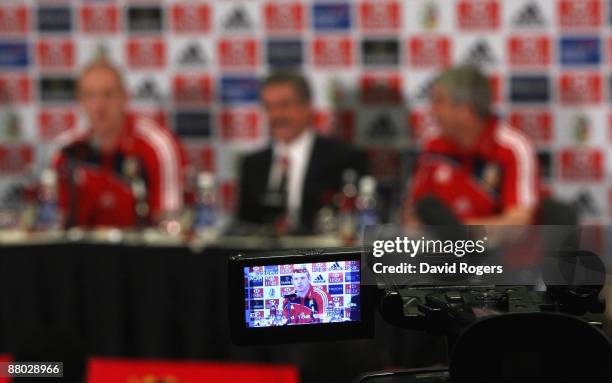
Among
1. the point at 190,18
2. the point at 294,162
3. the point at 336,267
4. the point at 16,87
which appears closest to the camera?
the point at 336,267

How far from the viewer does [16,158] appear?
21.9 ft

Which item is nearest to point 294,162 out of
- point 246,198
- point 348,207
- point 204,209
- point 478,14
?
point 246,198

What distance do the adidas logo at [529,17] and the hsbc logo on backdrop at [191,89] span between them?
→ 2.05 m

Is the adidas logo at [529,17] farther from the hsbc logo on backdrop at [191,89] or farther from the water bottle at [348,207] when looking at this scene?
the hsbc logo on backdrop at [191,89]

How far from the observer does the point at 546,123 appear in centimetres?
612

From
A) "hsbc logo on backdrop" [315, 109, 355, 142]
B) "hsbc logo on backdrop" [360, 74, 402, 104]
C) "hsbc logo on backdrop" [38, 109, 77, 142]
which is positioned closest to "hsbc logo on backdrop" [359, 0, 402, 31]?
"hsbc logo on backdrop" [360, 74, 402, 104]

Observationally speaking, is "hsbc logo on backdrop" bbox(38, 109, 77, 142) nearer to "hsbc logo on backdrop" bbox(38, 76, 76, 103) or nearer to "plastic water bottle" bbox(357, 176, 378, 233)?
"hsbc logo on backdrop" bbox(38, 76, 76, 103)

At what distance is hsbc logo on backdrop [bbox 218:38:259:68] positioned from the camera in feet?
21.0

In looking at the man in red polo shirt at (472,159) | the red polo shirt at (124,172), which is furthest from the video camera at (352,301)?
the man in red polo shirt at (472,159)

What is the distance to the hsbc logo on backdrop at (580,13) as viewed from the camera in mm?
6016

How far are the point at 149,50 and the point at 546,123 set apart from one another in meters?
2.61

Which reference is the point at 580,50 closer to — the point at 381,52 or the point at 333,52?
the point at 381,52

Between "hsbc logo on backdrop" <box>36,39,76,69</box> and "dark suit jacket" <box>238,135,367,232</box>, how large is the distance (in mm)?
1791

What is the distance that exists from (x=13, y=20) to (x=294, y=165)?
2413 millimetres
